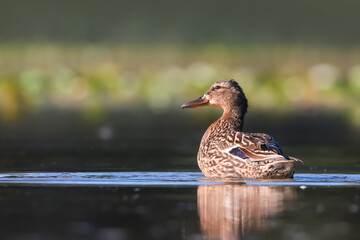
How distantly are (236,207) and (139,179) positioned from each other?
206cm

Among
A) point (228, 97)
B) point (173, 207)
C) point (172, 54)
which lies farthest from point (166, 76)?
point (173, 207)

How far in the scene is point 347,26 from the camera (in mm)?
36094

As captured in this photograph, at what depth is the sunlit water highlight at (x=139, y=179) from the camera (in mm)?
10102

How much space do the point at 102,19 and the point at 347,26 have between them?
765 centimetres

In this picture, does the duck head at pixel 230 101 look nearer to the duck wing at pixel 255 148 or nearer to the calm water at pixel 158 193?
the calm water at pixel 158 193

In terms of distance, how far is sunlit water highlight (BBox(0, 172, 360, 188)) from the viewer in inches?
398

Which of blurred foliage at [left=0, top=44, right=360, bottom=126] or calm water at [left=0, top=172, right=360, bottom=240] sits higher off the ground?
blurred foliage at [left=0, top=44, right=360, bottom=126]

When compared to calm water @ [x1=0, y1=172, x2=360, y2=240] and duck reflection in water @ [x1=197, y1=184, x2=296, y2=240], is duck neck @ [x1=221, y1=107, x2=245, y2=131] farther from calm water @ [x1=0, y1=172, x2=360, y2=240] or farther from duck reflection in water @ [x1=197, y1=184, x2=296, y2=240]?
duck reflection in water @ [x1=197, y1=184, x2=296, y2=240]

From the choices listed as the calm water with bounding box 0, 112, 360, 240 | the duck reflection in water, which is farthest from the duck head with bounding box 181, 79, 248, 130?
the duck reflection in water

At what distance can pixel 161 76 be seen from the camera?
26.8m

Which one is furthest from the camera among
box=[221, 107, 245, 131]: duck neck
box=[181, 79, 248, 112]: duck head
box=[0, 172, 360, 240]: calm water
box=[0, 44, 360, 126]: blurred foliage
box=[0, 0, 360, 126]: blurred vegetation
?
box=[0, 0, 360, 126]: blurred vegetation

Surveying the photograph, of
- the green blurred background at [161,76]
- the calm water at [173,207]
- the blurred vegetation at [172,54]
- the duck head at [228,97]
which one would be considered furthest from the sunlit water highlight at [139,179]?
the blurred vegetation at [172,54]

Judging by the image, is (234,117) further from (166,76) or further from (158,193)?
(166,76)

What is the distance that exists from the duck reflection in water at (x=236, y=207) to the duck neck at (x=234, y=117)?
236cm
